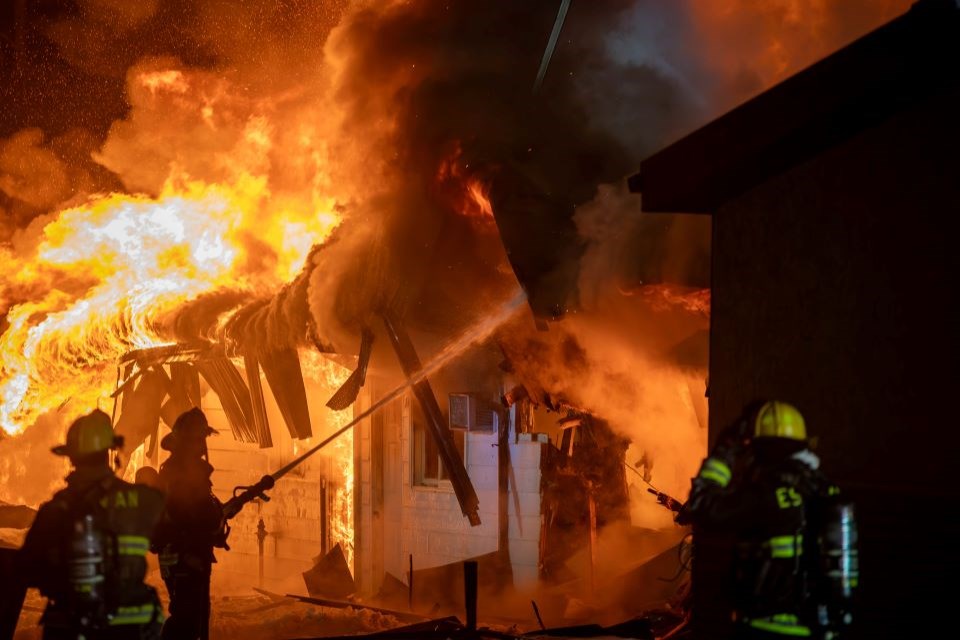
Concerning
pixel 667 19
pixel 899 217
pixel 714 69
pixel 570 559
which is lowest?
pixel 570 559

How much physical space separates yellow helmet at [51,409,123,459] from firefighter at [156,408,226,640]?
2.17m

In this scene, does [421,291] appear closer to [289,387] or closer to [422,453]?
[289,387]

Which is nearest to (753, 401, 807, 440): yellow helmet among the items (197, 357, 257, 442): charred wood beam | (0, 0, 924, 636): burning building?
(0, 0, 924, 636): burning building

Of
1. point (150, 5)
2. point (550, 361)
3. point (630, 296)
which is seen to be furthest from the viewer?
point (150, 5)

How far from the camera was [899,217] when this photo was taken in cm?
535

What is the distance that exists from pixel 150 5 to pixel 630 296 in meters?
14.0

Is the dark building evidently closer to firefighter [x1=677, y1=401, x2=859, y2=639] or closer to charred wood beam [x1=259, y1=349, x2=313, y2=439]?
firefighter [x1=677, y1=401, x2=859, y2=639]

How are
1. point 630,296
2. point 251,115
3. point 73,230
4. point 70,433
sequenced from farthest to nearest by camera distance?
point 251,115
point 73,230
point 630,296
point 70,433

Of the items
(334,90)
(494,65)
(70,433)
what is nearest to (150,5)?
(334,90)

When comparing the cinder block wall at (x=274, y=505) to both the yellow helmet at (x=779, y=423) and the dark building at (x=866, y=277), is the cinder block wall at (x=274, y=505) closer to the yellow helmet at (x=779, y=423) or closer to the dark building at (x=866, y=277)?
the dark building at (x=866, y=277)

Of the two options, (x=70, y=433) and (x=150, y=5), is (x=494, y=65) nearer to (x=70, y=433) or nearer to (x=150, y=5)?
(x=70, y=433)

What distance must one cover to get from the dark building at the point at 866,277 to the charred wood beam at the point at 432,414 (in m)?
4.73

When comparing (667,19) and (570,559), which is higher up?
(667,19)

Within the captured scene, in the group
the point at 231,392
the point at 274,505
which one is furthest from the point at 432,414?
the point at 274,505
